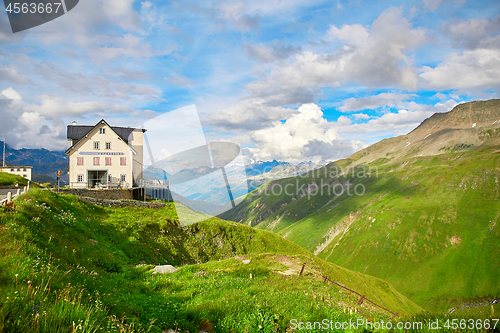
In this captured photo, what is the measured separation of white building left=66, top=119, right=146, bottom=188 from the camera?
53219mm

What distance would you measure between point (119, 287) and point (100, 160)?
49936 millimetres

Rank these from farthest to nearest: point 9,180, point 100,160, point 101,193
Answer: point 100,160 < point 101,193 < point 9,180

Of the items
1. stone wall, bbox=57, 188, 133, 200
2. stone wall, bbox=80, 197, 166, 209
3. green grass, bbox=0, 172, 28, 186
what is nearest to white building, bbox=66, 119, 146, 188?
stone wall, bbox=57, 188, 133, 200

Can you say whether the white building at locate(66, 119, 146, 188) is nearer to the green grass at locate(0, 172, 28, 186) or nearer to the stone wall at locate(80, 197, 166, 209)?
the green grass at locate(0, 172, 28, 186)

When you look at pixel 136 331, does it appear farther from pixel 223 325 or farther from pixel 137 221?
pixel 137 221

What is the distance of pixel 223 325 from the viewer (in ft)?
31.2

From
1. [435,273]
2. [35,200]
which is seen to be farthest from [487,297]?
[35,200]

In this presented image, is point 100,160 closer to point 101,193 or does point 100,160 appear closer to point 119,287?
point 101,193

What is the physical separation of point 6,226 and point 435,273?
244396 mm

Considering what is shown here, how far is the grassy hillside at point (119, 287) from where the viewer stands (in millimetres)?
5746

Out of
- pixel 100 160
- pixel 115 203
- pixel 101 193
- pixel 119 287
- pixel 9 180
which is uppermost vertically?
pixel 100 160

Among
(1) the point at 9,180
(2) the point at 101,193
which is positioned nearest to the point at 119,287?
(1) the point at 9,180

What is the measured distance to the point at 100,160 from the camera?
5450 centimetres

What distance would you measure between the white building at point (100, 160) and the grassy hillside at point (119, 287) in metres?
26.5
